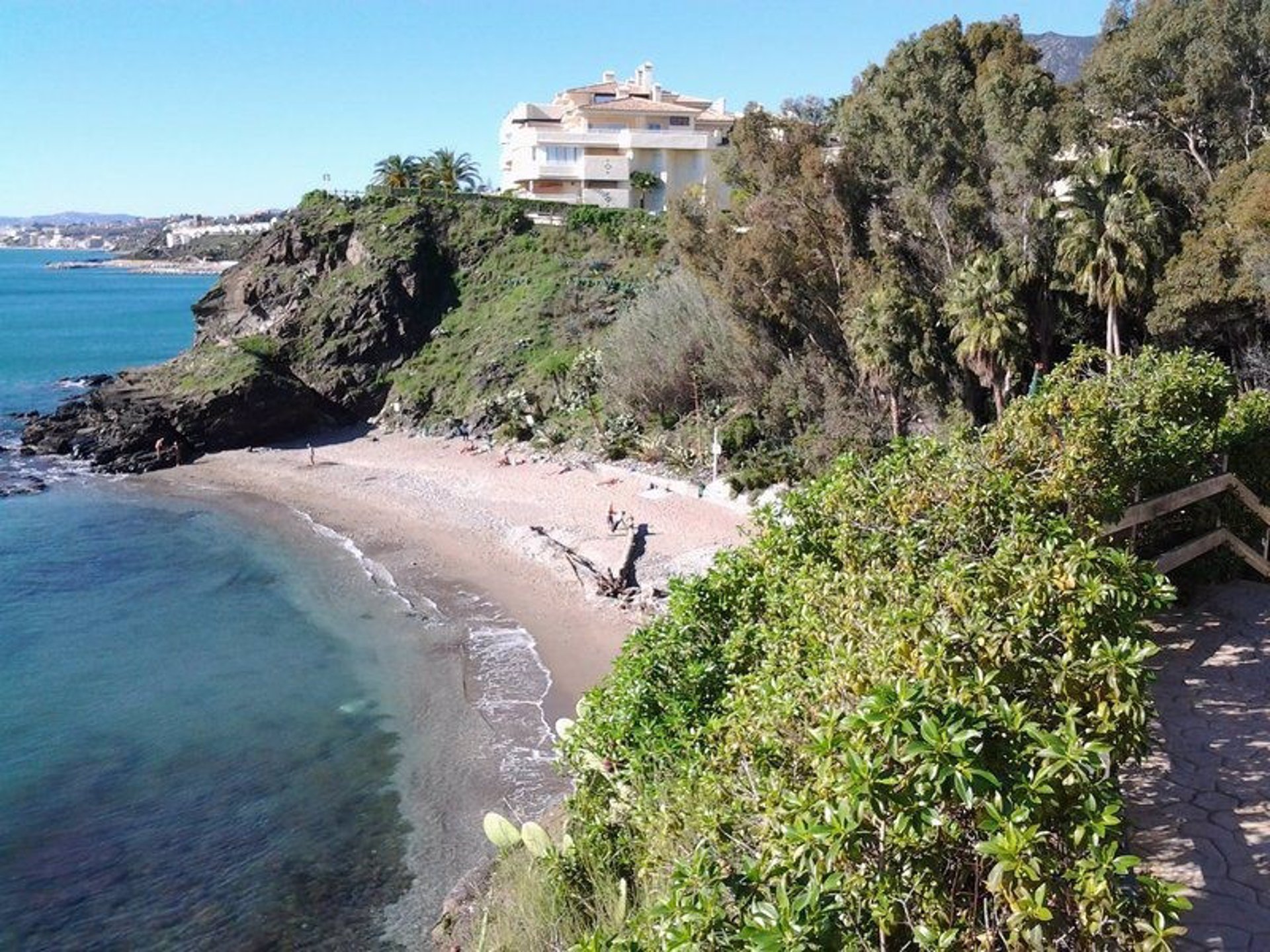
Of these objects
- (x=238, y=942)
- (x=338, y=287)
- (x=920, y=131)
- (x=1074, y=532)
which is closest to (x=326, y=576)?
(x=238, y=942)

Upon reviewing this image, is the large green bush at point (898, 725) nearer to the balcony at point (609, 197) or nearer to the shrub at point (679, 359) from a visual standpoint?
the shrub at point (679, 359)

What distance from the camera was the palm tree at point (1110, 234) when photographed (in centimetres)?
2281

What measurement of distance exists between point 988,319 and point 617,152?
3947 centimetres

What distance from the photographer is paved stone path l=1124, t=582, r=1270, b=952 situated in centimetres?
618

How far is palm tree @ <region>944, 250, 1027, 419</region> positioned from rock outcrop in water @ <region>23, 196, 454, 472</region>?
1133 inches

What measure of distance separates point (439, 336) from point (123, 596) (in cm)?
2500

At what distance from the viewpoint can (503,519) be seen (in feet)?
96.7

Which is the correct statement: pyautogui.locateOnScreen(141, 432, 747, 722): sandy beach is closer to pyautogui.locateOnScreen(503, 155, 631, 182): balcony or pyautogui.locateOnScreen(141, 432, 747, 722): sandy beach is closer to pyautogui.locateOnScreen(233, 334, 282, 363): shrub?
pyautogui.locateOnScreen(233, 334, 282, 363): shrub

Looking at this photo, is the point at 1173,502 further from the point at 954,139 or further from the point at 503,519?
the point at 503,519

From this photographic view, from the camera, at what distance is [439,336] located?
48.3 m

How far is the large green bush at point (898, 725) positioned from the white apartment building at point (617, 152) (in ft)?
160

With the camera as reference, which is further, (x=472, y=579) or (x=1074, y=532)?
(x=472, y=579)

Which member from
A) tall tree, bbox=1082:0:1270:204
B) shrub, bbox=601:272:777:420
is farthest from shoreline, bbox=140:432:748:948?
tall tree, bbox=1082:0:1270:204

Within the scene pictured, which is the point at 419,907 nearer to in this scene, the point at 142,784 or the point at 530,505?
the point at 142,784
